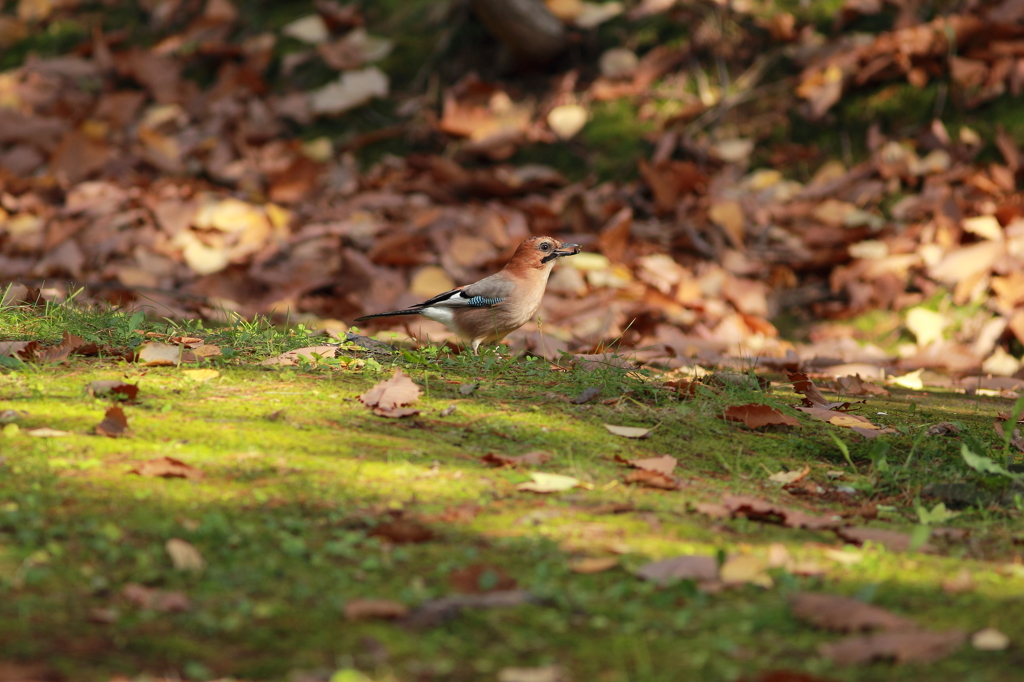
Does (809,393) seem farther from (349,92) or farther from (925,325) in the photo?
(349,92)

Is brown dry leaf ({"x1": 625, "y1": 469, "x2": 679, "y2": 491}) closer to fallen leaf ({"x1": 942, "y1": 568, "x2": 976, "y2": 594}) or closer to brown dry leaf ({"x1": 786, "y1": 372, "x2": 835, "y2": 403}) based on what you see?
fallen leaf ({"x1": 942, "y1": 568, "x2": 976, "y2": 594})

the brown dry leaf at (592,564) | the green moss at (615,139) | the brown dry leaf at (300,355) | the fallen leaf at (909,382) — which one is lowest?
the fallen leaf at (909,382)

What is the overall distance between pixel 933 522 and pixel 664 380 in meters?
1.24

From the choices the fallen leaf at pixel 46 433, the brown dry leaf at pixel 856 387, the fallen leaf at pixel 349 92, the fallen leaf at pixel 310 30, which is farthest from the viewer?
the fallen leaf at pixel 310 30

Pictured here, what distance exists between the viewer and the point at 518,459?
2.48 m

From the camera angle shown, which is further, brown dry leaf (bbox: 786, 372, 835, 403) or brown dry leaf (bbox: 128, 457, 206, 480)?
brown dry leaf (bbox: 786, 372, 835, 403)

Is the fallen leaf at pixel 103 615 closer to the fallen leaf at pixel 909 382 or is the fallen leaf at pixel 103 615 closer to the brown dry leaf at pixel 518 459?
the brown dry leaf at pixel 518 459

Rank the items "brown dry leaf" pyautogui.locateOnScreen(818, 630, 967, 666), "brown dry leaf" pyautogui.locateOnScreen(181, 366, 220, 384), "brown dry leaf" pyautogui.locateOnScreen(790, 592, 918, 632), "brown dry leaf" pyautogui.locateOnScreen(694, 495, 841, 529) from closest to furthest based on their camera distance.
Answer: "brown dry leaf" pyautogui.locateOnScreen(818, 630, 967, 666) < "brown dry leaf" pyautogui.locateOnScreen(790, 592, 918, 632) < "brown dry leaf" pyautogui.locateOnScreen(694, 495, 841, 529) < "brown dry leaf" pyautogui.locateOnScreen(181, 366, 220, 384)

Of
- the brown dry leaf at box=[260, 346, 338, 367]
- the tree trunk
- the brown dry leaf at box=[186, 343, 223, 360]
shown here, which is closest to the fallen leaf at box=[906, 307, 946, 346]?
the brown dry leaf at box=[260, 346, 338, 367]

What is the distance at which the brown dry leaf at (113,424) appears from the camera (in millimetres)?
2410

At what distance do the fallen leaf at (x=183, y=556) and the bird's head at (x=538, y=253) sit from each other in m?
2.87

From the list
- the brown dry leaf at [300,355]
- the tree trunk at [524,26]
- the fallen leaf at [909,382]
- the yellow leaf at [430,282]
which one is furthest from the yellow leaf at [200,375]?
the tree trunk at [524,26]

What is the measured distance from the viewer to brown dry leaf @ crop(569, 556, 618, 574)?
188 centimetres

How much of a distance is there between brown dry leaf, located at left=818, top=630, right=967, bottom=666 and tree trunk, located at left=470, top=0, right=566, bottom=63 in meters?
6.13
